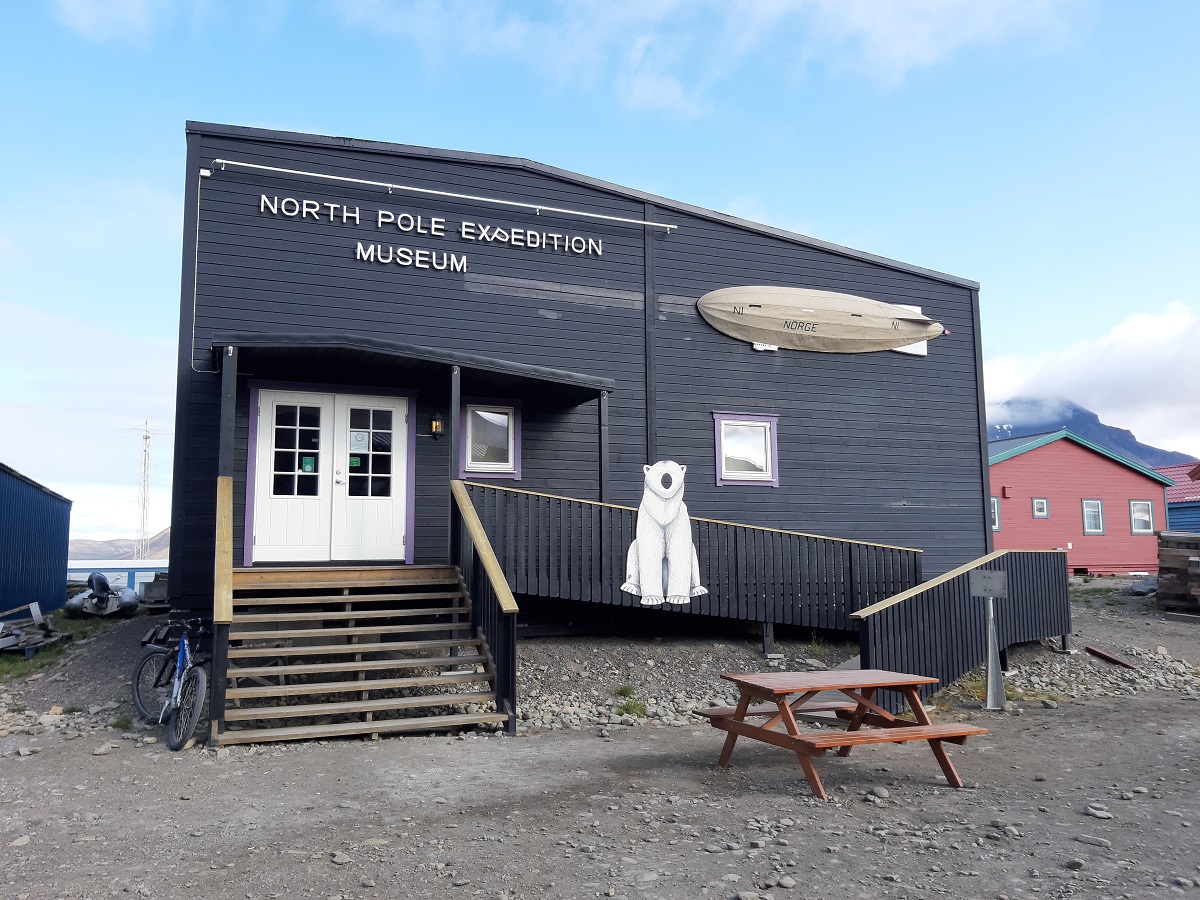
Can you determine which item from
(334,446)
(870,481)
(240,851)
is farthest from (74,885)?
(870,481)

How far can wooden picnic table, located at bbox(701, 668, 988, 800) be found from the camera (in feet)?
19.0

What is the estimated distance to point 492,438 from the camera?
37.9 feet

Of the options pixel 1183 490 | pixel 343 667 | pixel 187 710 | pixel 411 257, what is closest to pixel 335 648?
pixel 343 667

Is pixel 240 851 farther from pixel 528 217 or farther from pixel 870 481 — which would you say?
pixel 870 481

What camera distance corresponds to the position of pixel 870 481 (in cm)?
1362

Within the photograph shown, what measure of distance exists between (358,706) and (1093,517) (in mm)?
25007

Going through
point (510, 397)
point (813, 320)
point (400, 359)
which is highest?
point (813, 320)

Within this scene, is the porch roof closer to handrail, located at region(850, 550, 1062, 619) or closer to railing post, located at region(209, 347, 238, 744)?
railing post, located at region(209, 347, 238, 744)

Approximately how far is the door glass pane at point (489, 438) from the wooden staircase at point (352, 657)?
7.15 ft

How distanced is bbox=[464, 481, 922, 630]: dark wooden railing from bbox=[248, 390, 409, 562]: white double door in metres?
1.70

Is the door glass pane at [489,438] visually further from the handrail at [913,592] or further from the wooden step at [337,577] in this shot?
the handrail at [913,592]

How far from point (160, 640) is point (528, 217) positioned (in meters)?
6.79

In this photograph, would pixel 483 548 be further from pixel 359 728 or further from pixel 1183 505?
pixel 1183 505

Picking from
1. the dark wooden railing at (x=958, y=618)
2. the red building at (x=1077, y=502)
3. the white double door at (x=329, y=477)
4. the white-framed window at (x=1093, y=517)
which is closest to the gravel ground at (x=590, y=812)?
the dark wooden railing at (x=958, y=618)
